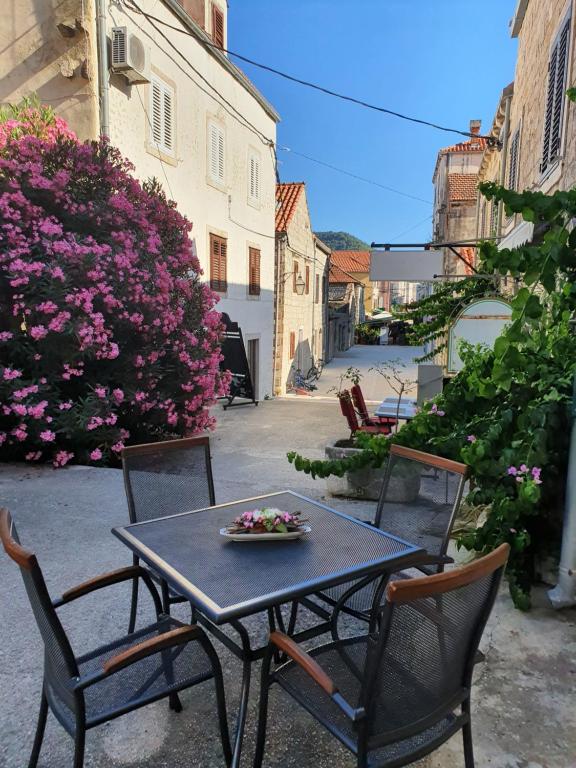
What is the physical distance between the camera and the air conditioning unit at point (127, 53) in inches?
305

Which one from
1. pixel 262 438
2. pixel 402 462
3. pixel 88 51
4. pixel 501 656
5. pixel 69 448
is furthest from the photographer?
pixel 262 438

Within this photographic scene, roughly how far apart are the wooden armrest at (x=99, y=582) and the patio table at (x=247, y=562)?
11cm

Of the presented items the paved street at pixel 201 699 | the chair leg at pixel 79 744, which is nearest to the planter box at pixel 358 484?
the paved street at pixel 201 699

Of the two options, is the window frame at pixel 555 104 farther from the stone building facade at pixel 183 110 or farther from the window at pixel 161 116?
the window at pixel 161 116

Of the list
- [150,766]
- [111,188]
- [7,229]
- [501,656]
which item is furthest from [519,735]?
[111,188]

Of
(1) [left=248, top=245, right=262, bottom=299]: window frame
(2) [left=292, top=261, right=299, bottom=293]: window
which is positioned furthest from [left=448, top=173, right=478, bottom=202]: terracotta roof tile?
(1) [left=248, top=245, right=262, bottom=299]: window frame

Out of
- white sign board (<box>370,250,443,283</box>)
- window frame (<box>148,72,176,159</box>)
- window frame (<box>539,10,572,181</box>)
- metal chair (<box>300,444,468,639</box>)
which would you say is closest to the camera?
metal chair (<box>300,444,468,639</box>)

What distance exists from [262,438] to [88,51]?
6.29 meters

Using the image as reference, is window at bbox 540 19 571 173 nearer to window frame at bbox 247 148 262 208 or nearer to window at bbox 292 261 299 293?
window frame at bbox 247 148 262 208

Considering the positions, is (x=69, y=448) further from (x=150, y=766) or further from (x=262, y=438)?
(x=150, y=766)

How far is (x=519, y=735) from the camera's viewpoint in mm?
2082

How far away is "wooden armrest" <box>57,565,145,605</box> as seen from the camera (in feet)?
6.87

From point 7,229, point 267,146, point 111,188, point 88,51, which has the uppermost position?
point 267,146

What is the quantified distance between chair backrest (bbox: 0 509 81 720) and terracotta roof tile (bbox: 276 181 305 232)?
16.4 metres
